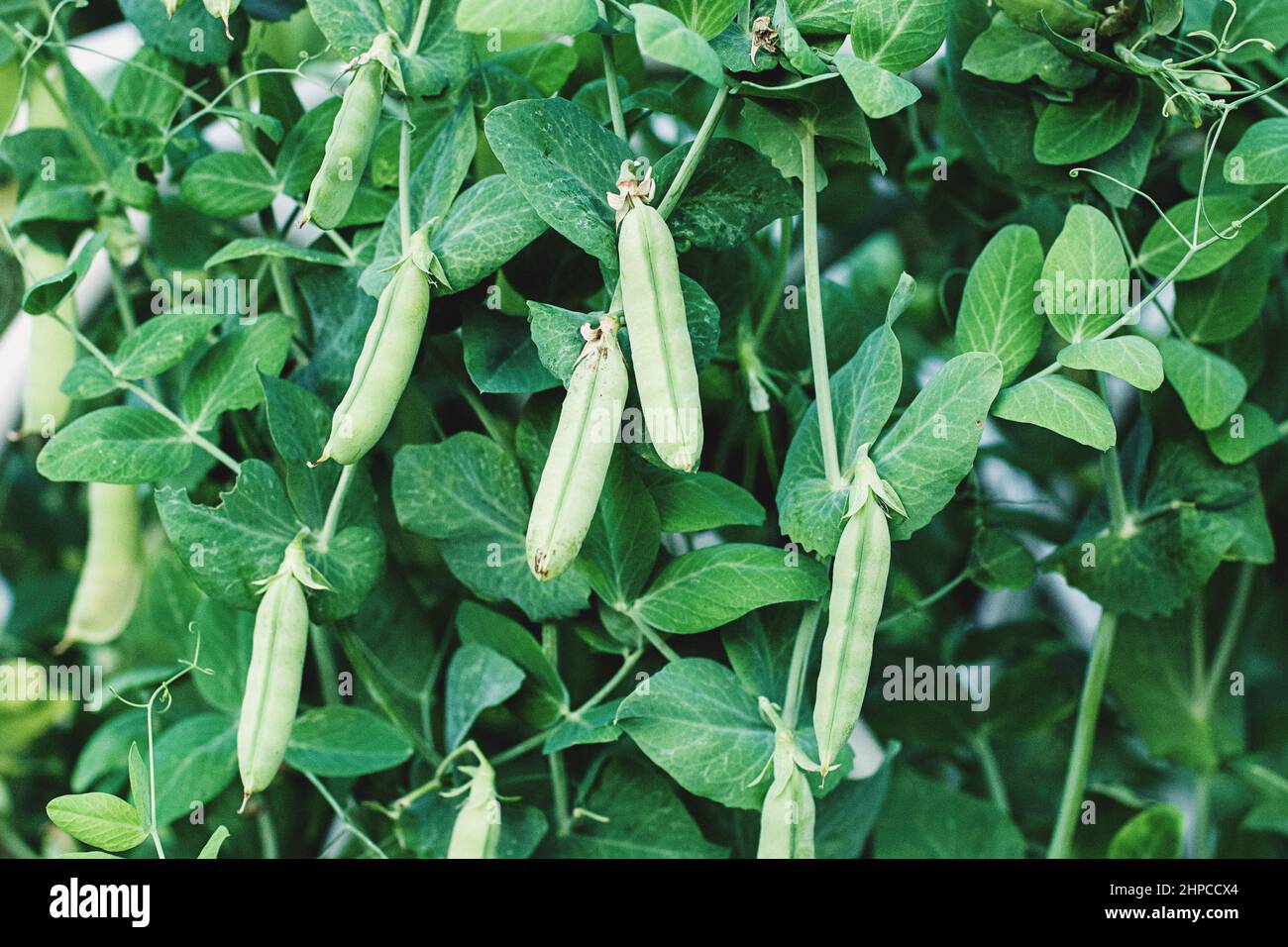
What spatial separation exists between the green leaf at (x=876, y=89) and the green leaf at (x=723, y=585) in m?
0.16

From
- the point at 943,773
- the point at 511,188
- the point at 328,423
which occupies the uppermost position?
the point at 511,188

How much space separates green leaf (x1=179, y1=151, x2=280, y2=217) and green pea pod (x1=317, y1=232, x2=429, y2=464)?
0.14m

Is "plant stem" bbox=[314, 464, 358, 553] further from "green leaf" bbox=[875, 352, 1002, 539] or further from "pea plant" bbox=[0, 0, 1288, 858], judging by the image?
"green leaf" bbox=[875, 352, 1002, 539]

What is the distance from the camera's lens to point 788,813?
1.25 ft

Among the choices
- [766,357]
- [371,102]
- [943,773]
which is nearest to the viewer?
[371,102]

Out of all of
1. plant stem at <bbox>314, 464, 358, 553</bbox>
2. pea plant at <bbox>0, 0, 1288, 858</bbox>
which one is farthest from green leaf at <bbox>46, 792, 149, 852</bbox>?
plant stem at <bbox>314, 464, 358, 553</bbox>

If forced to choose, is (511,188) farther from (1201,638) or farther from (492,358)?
(1201,638)

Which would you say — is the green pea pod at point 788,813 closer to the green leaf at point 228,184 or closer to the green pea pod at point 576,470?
the green pea pod at point 576,470

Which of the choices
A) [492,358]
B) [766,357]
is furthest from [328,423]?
[766,357]

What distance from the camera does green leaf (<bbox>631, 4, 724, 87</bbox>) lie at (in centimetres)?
31

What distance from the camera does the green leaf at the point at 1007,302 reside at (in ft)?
1.37

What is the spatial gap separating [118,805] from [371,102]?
28cm

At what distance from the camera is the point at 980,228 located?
0.54m

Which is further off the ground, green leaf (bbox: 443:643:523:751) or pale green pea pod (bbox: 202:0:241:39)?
pale green pea pod (bbox: 202:0:241:39)
